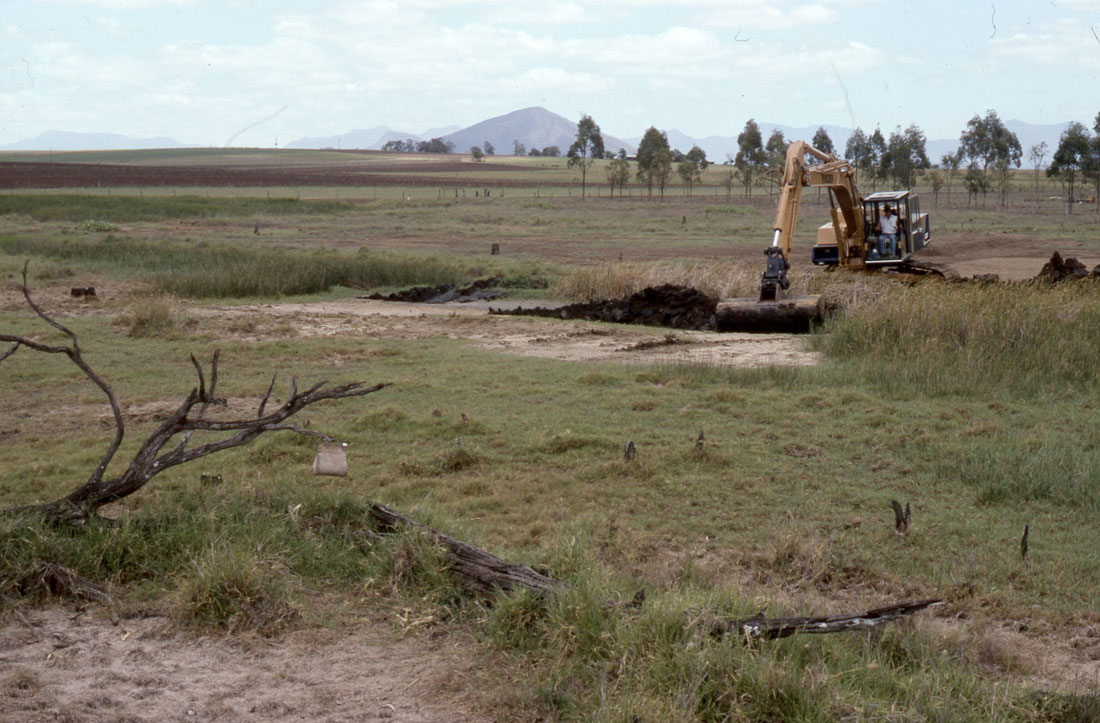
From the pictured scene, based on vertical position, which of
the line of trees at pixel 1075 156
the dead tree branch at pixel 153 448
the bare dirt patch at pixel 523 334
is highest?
the line of trees at pixel 1075 156

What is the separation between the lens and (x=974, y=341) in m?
13.1

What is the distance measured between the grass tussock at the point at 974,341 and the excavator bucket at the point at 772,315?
2.34m

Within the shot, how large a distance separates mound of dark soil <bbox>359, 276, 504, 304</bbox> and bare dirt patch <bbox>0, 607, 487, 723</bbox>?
20148 millimetres

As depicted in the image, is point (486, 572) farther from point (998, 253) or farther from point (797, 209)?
point (998, 253)

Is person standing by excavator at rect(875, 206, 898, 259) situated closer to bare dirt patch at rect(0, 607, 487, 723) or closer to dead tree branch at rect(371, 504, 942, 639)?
dead tree branch at rect(371, 504, 942, 639)

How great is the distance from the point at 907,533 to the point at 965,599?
1075 millimetres

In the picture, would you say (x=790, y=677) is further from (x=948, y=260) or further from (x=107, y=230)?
(x=107, y=230)

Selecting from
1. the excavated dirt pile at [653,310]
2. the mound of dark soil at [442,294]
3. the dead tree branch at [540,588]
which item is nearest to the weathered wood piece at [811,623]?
the dead tree branch at [540,588]

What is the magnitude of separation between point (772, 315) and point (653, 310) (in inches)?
136

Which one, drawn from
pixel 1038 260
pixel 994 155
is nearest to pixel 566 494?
pixel 1038 260

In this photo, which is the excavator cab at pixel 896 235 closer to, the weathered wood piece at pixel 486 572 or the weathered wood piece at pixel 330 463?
the weathered wood piece at pixel 330 463

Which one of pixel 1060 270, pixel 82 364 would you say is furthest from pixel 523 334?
pixel 82 364

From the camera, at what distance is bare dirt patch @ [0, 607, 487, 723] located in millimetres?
4008

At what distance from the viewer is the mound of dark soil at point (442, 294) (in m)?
25.1
